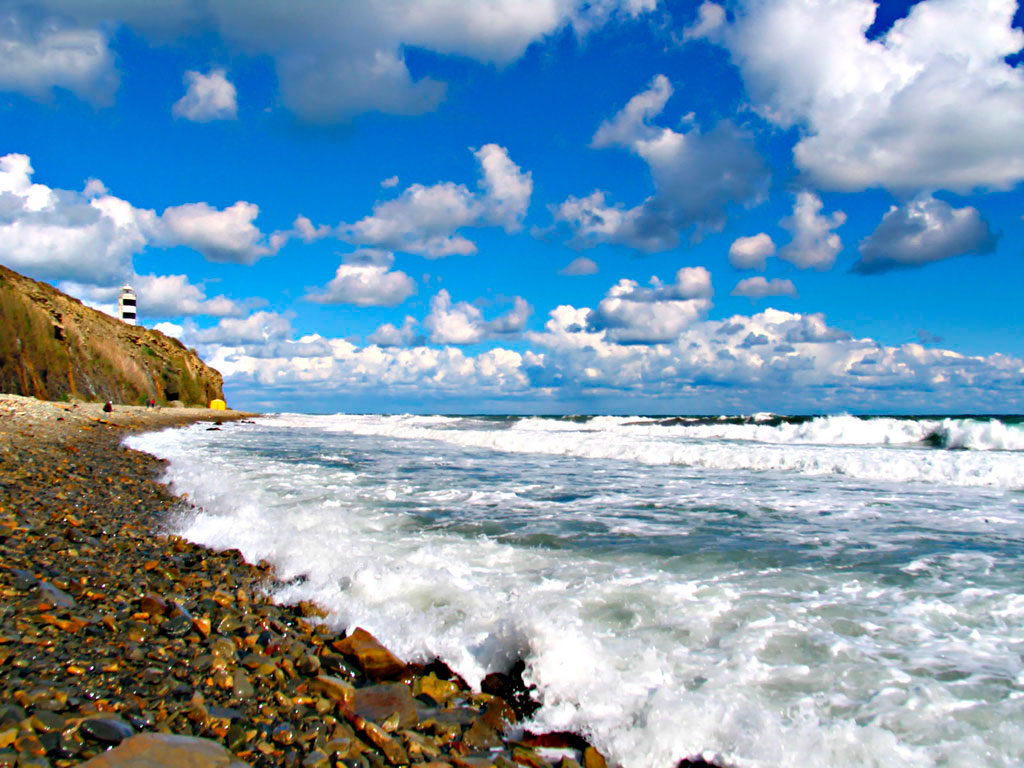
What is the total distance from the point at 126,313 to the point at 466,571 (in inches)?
2645

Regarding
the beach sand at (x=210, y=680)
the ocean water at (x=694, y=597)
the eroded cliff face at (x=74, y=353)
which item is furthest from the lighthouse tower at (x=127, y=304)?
the beach sand at (x=210, y=680)

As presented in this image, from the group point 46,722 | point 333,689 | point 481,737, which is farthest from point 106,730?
point 481,737

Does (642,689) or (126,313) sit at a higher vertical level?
(126,313)

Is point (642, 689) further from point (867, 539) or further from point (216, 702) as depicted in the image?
point (867, 539)

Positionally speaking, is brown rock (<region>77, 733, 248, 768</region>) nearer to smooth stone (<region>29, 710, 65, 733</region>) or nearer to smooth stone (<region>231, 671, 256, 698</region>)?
smooth stone (<region>29, 710, 65, 733</region>)

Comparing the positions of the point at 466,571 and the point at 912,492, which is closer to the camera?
the point at 466,571

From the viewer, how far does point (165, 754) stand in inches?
89.0

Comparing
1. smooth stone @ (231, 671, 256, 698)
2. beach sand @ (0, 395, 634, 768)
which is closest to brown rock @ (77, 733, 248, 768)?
beach sand @ (0, 395, 634, 768)

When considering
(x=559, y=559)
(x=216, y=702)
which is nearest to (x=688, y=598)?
(x=559, y=559)

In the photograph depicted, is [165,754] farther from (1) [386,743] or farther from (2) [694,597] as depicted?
(2) [694,597]

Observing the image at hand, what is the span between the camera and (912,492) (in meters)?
10.6

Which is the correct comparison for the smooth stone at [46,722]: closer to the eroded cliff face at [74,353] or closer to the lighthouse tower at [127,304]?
the eroded cliff face at [74,353]

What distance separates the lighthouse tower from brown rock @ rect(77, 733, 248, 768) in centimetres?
6764

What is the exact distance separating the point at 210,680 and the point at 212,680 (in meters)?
0.01
